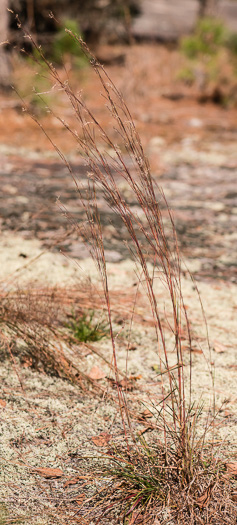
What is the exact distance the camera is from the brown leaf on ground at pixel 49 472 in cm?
152

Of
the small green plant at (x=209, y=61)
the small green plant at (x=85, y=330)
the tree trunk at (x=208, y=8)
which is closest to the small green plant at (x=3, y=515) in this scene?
the small green plant at (x=85, y=330)

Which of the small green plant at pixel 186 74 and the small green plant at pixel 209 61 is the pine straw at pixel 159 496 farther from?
the small green plant at pixel 186 74

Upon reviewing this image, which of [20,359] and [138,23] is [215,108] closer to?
[20,359]

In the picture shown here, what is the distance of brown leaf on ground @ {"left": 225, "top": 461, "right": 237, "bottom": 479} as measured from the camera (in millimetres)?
1491

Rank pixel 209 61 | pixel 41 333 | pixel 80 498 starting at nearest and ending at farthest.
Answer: pixel 80 498, pixel 41 333, pixel 209 61

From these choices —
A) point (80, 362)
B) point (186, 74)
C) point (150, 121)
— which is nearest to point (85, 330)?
point (80, 362)

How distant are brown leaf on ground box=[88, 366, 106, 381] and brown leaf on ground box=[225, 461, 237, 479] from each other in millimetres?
605

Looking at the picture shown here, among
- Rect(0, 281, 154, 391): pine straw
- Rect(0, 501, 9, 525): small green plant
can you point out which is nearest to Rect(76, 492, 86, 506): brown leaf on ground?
Rect(0, 501, 9, 525): small green plant

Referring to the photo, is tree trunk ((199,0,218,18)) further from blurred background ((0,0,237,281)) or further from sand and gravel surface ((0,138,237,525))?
sand and gravel surface ((0,138,237,525))

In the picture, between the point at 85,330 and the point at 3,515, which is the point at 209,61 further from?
the point at 3,515

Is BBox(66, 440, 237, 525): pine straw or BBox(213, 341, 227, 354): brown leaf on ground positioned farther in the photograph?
BBox(213, 341, 227, 354): brown leaf on ground

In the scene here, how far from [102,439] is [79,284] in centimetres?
81

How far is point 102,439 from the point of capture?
167 cm

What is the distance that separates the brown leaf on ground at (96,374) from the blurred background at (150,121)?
2.51 feet
